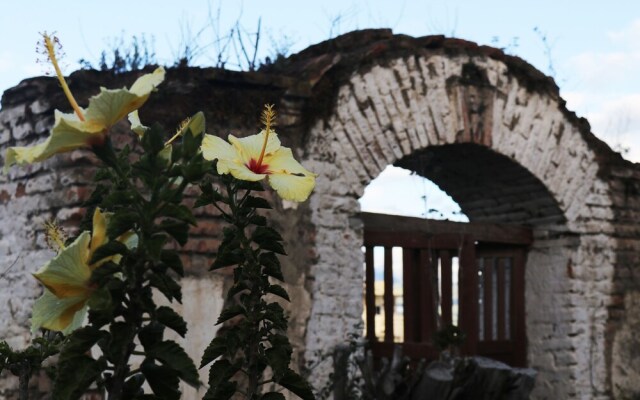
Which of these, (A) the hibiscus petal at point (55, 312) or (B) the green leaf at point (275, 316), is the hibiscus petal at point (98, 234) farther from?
(B) the green leaf at point (275, 316)

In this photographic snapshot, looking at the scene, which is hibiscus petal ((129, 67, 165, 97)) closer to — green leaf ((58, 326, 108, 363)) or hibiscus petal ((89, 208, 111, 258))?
hibiscus petal ((89, 208, 111, 258))

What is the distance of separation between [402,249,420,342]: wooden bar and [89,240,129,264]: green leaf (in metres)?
4.67

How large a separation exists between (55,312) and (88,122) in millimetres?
297

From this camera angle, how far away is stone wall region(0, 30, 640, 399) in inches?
192

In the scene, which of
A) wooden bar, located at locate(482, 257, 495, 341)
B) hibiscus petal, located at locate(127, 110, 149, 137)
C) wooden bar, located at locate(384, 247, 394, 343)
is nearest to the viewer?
hibiscus petal, located at locate(127, 110, 149, 137)

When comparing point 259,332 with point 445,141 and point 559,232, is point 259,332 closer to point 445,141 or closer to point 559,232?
point 445,141

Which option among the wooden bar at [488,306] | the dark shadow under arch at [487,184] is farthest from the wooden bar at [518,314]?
the dark shadow under arch at [487,184]

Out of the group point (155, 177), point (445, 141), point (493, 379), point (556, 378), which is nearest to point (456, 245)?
point (445, 141)

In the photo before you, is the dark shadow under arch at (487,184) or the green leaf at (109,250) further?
the dark shadow under arch at (487,184)

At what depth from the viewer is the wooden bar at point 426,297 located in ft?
19.7

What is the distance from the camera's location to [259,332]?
1.85 metres

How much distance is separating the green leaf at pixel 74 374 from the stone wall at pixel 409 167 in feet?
10.6

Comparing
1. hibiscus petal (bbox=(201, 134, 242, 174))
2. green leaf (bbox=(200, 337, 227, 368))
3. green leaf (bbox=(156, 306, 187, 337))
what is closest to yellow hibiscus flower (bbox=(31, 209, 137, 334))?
green leaf (bbox=(156, 306, 187, 337))

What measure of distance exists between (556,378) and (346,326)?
2.04 metres
